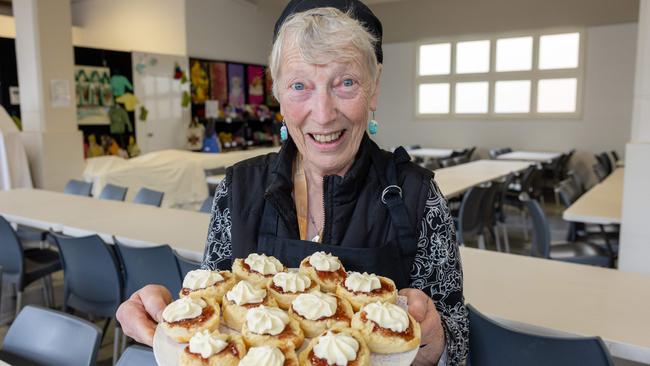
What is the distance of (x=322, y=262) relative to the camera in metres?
1.20

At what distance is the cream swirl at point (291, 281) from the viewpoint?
121 centimetres

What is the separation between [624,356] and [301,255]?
117 centimetres

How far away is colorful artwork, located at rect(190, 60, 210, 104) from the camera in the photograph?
28.0 ft

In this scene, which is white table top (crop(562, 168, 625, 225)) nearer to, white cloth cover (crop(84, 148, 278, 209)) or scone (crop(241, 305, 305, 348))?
scone (crop(241, 305, 305, 348))

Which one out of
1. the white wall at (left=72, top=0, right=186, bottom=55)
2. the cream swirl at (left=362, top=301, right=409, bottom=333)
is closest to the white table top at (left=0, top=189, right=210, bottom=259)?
the cream swirl at (left=362, top=301, right=409, bottom=333)

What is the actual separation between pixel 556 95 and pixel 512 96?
0.83 m

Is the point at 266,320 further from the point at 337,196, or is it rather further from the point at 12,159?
the point at 12,159

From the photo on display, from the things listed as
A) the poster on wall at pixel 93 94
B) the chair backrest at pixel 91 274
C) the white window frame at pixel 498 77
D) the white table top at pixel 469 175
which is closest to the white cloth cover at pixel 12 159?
the poster on wall at pixel 93 94

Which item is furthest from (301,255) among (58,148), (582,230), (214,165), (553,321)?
(214,165)

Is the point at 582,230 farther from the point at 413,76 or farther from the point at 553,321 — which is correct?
the point at 413,76

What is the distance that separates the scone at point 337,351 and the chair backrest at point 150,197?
374 cm

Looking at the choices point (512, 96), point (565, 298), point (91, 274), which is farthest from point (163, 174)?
point (512, 96)

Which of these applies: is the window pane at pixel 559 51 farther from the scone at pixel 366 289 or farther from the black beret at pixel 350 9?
the scone at pixel 366 289

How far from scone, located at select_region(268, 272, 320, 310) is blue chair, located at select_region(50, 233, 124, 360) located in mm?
1772
